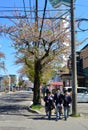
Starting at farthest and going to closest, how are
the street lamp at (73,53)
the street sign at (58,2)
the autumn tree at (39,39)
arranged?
the autumn tree at (39,39) < the street sign at (58,2) < the street lamp at (73,53)

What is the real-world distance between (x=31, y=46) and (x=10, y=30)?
2.16 m

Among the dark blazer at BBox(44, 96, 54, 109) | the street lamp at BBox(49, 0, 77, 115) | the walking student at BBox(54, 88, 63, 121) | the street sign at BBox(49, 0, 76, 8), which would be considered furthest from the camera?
the street sign at BBox(49, 0, 76, 8)

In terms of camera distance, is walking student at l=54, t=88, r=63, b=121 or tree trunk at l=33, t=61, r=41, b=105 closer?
walking student at l=54, t=88, r=63, b=121

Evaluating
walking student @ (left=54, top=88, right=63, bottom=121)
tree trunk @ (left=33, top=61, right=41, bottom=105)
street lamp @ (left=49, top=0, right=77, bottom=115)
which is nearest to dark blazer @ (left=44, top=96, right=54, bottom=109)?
walking student @ (left=54, top=88, right=63, bottom=121)

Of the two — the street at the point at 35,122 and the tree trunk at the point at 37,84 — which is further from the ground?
the tree trunk at the point at 37,84

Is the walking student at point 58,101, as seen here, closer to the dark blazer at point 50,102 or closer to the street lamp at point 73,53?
the dark blazer at point 50,102

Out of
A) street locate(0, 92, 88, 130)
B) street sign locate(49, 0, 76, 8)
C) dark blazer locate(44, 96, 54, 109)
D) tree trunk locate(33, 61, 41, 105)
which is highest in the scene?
street sign locate(49, 0, 76, 8)

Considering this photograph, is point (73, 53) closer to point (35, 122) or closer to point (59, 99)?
point (59, 99)

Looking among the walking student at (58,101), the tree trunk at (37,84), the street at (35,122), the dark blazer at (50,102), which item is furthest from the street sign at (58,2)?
the tree trunk at (37,84)

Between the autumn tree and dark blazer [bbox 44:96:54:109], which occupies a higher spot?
the autumn tree

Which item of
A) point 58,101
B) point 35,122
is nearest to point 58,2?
point 58,101

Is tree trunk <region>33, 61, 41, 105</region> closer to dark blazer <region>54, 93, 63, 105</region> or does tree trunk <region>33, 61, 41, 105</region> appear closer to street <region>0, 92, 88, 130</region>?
street <region>0, 92, 88, 130</region>

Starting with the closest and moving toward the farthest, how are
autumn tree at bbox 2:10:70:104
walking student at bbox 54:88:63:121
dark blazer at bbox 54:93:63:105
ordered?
walking student at bbox 54:88:63:121, dark blazer at bbox 54:93:63:105, autumn tree at bbox 2:10:70:104

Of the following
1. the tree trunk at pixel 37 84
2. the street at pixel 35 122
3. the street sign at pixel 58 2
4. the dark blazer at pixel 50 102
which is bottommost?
the street at pixel 35 122
